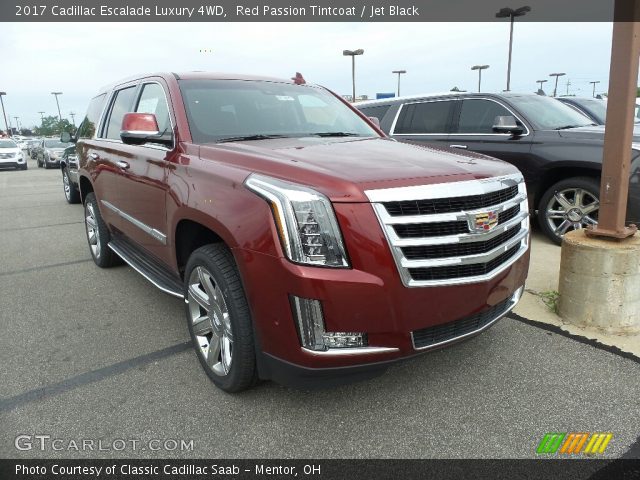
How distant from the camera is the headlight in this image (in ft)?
7.02

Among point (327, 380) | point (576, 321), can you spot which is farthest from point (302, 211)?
point (576, 321)

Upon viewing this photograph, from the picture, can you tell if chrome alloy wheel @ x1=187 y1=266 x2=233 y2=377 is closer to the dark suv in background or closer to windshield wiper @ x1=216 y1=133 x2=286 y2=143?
windshield wiper @ x1=216 y1=133 x2=286 y2=143

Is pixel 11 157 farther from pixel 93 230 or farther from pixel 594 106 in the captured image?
pixel 594 106

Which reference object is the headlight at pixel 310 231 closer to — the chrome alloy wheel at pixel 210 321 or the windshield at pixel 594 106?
the chrome alloy wheel at pixel 210 321

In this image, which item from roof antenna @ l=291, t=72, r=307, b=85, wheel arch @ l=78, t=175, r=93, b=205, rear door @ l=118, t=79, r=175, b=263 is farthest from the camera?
wheel arch @ l=78, t=175, r=93, b=205

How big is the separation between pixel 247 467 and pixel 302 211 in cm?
122

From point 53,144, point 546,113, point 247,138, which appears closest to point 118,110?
point 247,138

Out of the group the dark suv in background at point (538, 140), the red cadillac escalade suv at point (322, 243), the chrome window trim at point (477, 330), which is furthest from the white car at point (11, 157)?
the chrome window trim at point (477, 330)

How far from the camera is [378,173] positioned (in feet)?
7.70

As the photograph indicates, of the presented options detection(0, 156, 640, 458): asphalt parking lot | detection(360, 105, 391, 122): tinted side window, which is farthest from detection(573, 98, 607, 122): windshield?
detection(0, 156, 640, 458): asphalt parking lot

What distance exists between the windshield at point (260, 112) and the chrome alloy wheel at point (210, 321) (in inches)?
37.7

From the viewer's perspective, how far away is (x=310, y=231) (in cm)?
215

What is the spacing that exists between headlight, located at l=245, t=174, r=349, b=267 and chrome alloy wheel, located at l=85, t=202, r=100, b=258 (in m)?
3.84

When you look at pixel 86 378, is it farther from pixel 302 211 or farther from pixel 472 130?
pixel 472 130
